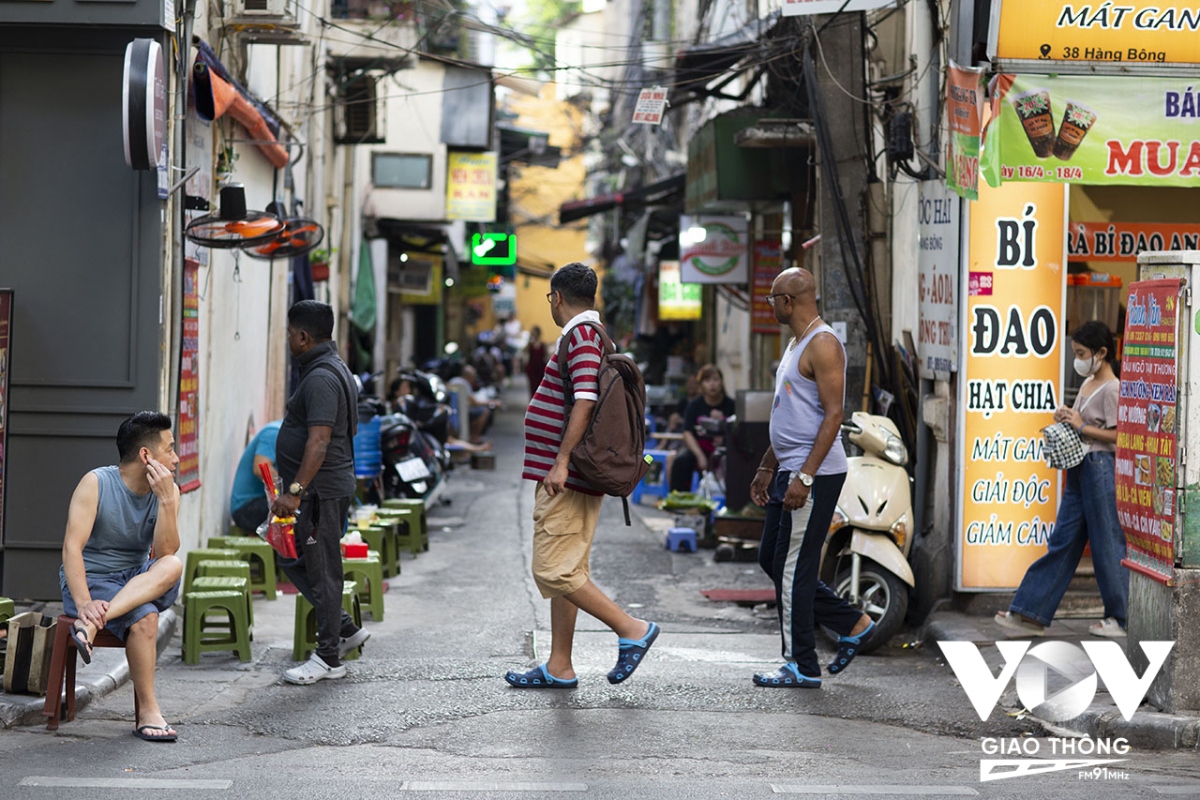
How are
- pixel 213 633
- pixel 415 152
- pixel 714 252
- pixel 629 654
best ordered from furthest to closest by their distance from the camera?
1. pixel 415 152
2. pixel 714 252
3. pixel 213 633
4. pixel 629 654

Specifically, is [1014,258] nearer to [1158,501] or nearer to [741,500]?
[1158,501]

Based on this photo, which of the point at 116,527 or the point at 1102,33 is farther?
the point at 1102,33

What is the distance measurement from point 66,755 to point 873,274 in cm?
782

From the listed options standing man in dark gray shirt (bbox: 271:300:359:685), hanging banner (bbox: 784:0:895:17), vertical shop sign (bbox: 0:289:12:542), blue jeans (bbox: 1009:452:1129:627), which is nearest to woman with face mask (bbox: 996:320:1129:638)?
blue jeans (bbox: 1009:452:1129:627)

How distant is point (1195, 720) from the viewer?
6.23 m

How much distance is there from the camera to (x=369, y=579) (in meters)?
9.41

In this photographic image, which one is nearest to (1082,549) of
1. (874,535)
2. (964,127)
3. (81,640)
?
(874,535)

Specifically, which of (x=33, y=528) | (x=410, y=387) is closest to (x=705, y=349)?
(x=410, y=387)

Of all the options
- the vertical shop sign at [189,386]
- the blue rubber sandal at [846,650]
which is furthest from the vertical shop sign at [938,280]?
the vertical shop sign at [189,386]

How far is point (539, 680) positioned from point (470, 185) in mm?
20833

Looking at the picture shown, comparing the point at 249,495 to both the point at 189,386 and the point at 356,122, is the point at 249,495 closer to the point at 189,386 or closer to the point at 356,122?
the point at 189,386

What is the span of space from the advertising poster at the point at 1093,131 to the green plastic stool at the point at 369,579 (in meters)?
4.65

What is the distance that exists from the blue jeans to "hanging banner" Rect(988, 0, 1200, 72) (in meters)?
2.46

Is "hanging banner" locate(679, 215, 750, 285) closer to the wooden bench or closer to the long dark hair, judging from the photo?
the long dark hair
